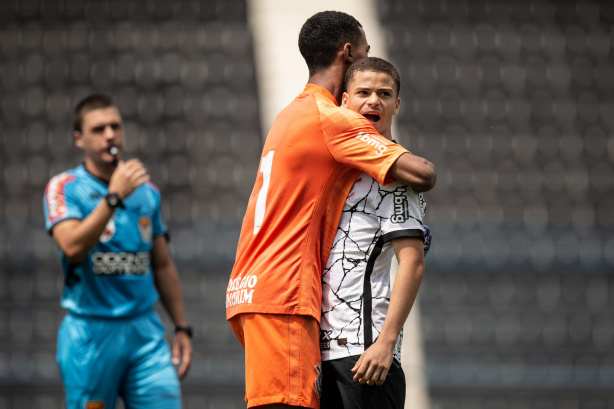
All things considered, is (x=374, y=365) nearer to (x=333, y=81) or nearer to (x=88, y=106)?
(x=333, y=81)

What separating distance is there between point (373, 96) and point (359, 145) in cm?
24

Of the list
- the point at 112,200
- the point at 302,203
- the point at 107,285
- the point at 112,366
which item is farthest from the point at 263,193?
the point at 112,366

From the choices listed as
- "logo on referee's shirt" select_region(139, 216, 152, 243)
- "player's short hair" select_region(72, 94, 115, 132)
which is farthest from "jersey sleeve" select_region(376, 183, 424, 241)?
"player's short hair" select_region(72, 94, 115, 132)

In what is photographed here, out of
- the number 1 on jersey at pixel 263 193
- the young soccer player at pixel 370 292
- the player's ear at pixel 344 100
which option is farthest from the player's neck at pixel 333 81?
the number 1 on jersey at pixel 263 193

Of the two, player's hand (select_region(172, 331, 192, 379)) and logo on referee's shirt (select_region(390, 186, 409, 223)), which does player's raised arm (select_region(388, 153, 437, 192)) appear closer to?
logo on referee's shirt (select_region(390, 186, 409, 223))

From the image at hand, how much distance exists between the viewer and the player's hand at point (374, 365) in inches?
98.1

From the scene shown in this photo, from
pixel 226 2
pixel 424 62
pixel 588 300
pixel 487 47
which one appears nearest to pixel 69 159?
pixel 226 2

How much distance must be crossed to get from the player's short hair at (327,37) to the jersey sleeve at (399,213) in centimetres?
54

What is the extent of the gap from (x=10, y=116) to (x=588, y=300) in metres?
6.15

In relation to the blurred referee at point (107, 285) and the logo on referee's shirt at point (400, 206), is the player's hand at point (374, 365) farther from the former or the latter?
the blurred referee at point (107, 285)

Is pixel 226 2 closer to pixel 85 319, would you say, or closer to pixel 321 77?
pixel 85 319

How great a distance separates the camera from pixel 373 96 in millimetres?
2736

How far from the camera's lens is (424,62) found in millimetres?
9406

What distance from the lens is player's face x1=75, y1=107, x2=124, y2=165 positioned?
4.31 meters
